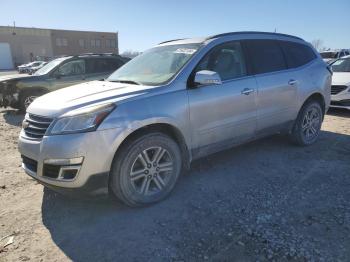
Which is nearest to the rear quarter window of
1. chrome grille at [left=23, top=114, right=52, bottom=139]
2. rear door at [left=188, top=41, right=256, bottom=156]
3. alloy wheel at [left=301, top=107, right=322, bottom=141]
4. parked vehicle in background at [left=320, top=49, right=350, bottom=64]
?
alloy wheel at [left=301, top=107, right=322, bottom=141]

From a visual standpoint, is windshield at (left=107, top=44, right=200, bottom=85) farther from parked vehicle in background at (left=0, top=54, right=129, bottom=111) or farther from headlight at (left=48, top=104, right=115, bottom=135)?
parked vehicle in background at (left=0, top=54, right=129, bottom=111)

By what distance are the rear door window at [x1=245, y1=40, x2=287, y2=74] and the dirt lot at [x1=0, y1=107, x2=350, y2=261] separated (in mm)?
1414

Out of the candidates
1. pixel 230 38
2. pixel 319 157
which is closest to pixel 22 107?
pixel 230 38

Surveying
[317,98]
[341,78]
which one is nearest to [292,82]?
[317,98]

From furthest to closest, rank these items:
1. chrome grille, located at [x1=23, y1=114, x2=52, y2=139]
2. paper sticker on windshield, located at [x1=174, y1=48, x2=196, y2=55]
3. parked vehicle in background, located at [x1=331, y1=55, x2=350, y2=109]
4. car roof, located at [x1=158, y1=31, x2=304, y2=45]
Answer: parked vehicle in background, located at [x1=331, y1=55, x2=350, y2=109] → car roof, located at [x1=158, y1=31, x2=304, y2=45] → paper sticker on windshield, located at [x1=174, y1=48, x2=196, y2=55] → chrome grille, located at [x1=23, y1=114, x2=52, y2=139]

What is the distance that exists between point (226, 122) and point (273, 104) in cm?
103

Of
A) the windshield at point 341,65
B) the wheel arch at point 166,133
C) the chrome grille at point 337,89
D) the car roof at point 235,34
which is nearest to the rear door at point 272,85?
the car roof at point 235,34

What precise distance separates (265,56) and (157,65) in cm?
170

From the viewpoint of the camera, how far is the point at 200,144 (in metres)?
4.19

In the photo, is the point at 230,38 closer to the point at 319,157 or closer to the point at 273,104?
the point at 273,104

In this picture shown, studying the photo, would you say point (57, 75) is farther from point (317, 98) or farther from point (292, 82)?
point (317, 98)

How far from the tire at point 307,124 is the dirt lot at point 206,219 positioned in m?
0.74

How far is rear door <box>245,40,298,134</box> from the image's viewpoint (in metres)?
4.82

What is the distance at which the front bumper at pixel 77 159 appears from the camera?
3215 mm
